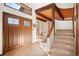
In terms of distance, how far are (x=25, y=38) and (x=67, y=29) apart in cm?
163

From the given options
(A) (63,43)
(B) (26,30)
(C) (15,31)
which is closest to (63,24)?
(A) (63,43)

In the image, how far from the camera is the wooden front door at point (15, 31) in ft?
10.3

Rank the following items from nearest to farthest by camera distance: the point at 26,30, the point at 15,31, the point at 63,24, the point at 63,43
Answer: the point at 63,43, the point at 15,31, the point at 63,24, the point at 26,30

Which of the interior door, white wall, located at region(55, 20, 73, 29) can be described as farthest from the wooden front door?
white wall, located at region(55, 20, 73, 29)

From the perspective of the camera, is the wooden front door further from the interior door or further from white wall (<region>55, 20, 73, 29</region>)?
white wall (<region>55, 20, 73, 29</region>)

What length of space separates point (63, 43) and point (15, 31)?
65.4 inches

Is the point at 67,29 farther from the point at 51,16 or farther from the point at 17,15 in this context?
the point at 17,15

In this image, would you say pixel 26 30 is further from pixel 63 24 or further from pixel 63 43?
pixel 63 43

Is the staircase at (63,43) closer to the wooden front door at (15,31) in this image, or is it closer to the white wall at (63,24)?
the white wall at (63,24)

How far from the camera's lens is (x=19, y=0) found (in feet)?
7.07

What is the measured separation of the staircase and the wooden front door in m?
1.19

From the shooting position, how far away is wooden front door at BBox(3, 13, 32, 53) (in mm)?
3141

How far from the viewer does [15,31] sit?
362 cm

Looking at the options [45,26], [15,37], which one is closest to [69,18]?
[45,26]
